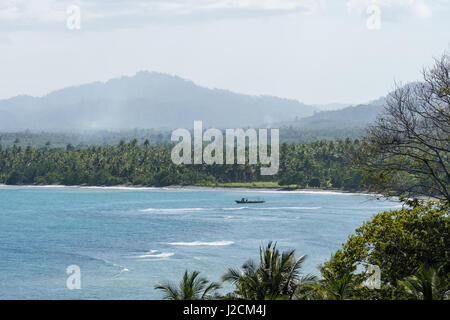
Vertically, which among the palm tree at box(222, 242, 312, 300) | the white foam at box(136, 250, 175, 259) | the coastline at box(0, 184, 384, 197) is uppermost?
the palm tree at box(222, 242, 312, 300)

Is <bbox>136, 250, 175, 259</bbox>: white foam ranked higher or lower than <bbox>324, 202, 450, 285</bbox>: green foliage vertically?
lower

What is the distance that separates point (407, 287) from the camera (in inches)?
730

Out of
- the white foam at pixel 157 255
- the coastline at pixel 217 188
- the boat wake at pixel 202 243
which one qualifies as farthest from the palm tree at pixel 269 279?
the coastline at pixel 217 188

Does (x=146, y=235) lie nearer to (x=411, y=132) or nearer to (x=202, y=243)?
(x=202, y=243)

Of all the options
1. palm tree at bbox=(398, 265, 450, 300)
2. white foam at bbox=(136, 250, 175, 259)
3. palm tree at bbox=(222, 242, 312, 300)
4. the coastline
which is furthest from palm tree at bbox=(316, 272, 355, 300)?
the coastline

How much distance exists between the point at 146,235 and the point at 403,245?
6011 cm

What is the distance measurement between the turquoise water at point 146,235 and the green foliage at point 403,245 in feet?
5.52

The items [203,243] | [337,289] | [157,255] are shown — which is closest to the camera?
[337,289]

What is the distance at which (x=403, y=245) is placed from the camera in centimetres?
2405

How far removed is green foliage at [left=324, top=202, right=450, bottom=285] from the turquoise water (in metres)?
1.68

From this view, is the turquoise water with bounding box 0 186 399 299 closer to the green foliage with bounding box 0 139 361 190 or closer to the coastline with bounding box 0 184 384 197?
the coastline with bounding box 0 184 384 197

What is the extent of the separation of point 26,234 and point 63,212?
27.1 m

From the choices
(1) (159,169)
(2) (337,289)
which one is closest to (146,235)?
(2) (337,289)

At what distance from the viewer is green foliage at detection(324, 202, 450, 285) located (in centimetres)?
2383
